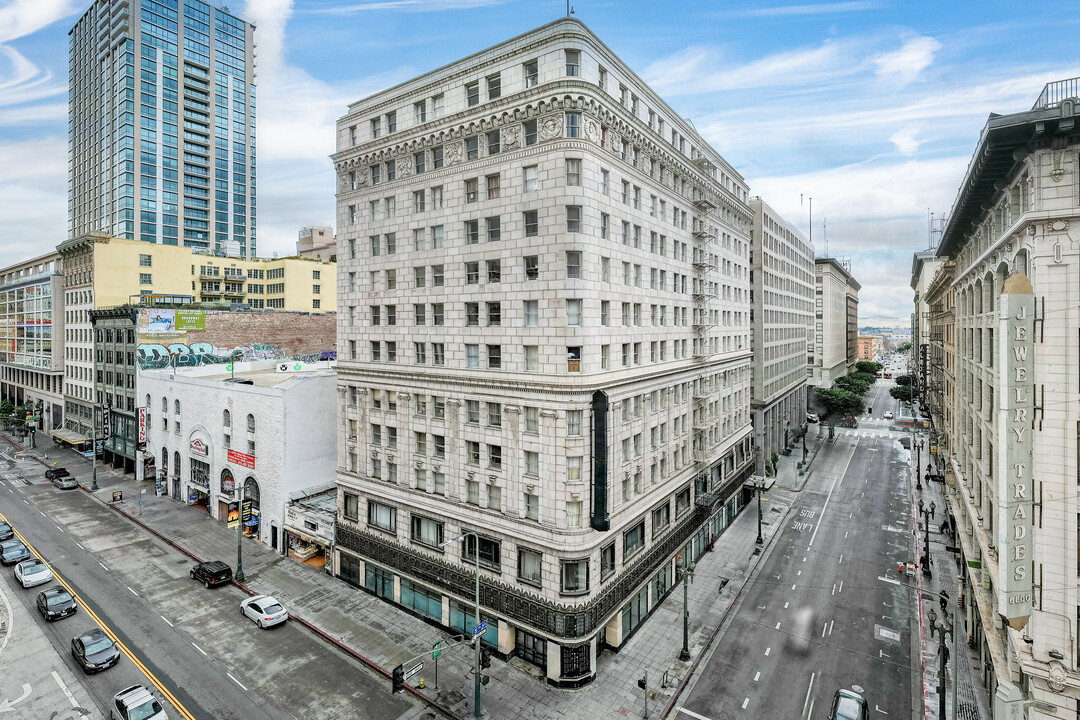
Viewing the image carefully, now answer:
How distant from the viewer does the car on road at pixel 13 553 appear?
43.3 meters

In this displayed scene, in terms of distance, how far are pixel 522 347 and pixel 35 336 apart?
107101 millimetres

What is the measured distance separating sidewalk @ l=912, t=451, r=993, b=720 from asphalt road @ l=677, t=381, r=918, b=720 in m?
0.92

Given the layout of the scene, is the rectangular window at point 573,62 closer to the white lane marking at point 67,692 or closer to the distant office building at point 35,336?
the white lane marking at point 67,692

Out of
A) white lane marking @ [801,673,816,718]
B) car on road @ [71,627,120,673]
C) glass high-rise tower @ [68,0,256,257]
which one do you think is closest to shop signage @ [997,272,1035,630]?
white lane marking @ [801,673,816,718]

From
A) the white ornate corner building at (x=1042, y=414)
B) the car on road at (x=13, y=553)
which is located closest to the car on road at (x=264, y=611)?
the car on road at (x=13, y=553)

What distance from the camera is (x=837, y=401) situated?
96188mm

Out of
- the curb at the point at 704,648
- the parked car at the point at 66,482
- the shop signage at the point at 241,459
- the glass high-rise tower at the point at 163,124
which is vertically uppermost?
the glass high-rise tower at the point at 163,124

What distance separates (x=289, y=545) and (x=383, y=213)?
29294 millimetres

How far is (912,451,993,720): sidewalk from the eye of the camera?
28.1 m

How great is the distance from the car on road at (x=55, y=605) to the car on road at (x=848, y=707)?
1852 inches

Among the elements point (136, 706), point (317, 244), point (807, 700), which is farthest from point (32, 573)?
point (317, 244)

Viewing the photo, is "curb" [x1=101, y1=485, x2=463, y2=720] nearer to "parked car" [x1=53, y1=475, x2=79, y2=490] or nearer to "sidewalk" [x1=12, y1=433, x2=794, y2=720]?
"sidewalk" [x1=12, y1=433, x2=794, y2=720]

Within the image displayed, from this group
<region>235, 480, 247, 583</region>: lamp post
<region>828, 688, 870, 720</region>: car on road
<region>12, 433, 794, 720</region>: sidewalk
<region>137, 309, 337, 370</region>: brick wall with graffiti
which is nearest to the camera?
<region>828, 688, 870, 720</region>: car on road

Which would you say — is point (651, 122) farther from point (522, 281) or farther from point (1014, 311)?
point (1014, 311)
